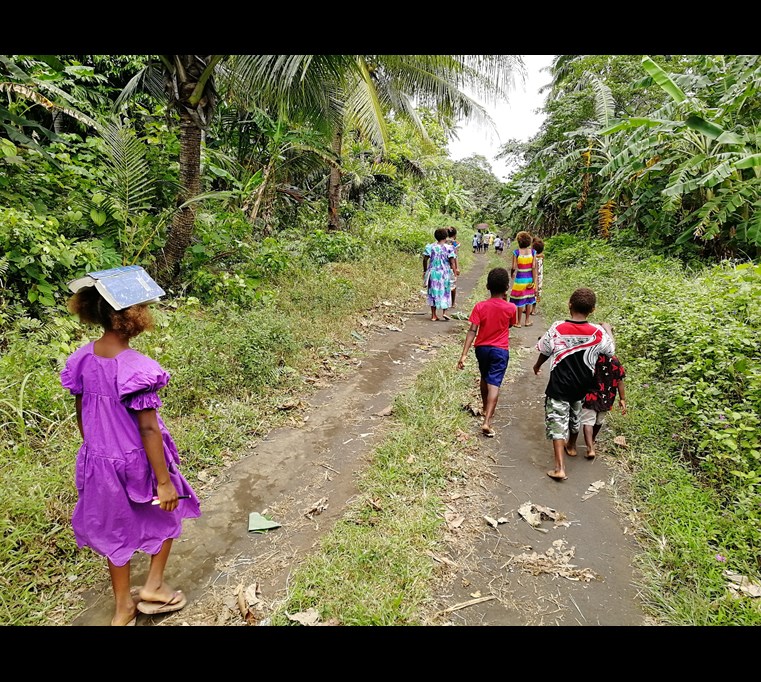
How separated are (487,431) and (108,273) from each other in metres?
3.48

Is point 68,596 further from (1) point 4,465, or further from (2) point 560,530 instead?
(2) point 560,530

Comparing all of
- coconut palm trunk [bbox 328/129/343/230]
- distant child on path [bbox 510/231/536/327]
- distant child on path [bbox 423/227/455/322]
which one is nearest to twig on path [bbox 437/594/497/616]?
distant child on path [bbox 510/231/536/327]

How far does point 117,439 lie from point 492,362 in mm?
3205

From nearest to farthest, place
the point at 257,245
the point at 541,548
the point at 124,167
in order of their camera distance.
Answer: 1. the point at 541,548
2. the point at 124,167
3. the point at 257,245

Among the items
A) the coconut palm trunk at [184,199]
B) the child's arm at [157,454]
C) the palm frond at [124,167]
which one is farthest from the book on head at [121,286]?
the coconut palm trunk at [184,199]

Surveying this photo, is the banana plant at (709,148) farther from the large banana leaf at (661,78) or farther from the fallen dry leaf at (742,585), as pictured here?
the fallen dry leaf at (742,585)

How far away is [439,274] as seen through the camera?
27.1ft

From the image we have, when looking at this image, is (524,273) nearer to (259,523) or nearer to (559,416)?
(559,416)

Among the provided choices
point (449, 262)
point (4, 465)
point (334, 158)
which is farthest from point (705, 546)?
point (334, 158)

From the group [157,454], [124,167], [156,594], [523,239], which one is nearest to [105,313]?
[157,454]

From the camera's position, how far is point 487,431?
441cm

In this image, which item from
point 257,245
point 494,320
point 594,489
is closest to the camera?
point 594,489

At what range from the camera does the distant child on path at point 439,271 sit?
8203 millimetres

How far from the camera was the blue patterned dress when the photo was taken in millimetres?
8211
